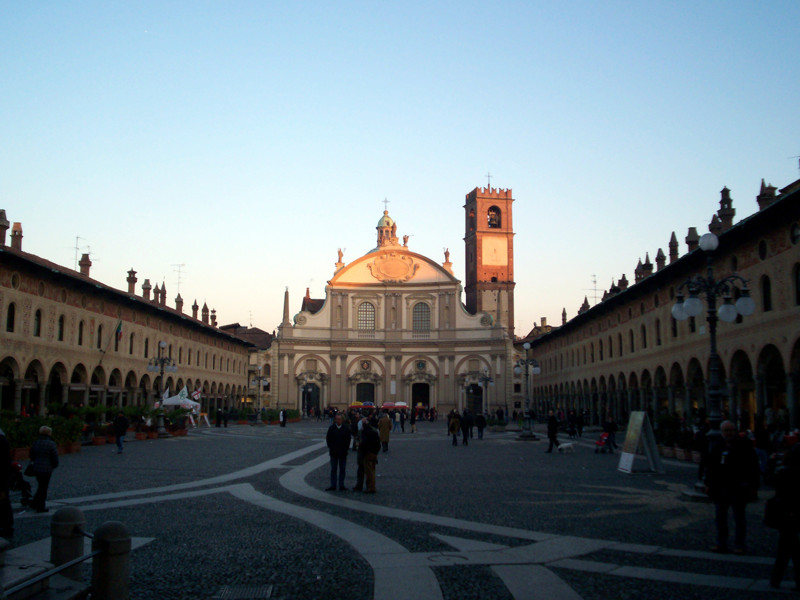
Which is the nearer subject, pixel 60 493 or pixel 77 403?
pixel 60 493

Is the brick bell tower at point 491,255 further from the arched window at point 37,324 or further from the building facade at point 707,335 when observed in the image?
the arched window at point 37,324

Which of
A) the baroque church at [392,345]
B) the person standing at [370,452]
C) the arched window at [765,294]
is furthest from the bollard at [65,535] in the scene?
the baroque church at [392,345]

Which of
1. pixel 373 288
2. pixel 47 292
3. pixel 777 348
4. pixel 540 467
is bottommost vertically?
pixel 540 467

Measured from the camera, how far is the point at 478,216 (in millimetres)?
88625

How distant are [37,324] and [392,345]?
147 ft

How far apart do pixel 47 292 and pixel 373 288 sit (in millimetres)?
43841

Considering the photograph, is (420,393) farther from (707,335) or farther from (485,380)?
(707,335)

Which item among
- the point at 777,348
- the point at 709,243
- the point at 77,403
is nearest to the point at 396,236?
the point at 77,403

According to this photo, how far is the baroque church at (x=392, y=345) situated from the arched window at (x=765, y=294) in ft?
159

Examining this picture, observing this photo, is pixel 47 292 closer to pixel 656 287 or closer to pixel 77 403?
pixel 77 403

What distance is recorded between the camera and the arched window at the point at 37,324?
33.9m

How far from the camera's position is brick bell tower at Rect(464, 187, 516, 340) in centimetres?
8538

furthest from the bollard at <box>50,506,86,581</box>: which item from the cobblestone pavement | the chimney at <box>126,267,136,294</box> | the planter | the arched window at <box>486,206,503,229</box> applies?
the arched window at <box>486,206,503,229</box>

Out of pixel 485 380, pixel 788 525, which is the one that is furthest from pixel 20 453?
pixel 485 380
